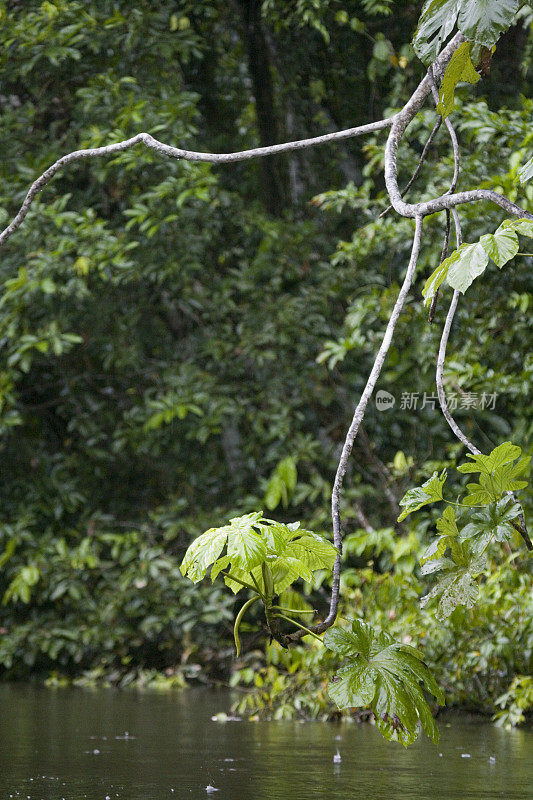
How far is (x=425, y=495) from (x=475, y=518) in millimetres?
105

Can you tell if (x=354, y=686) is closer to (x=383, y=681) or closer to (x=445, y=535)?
(x=383, y=681)

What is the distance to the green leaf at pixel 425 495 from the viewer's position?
188 centimetres

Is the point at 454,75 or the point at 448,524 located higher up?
the point at 454,75

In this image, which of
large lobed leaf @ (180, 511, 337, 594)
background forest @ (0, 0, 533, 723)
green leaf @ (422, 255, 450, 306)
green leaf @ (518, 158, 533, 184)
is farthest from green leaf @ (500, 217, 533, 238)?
background forest @ (0, 0, 533, 723)

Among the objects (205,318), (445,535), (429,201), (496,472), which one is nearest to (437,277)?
(429,201)

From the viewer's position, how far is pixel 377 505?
6379 mm

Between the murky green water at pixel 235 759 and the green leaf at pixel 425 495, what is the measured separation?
4.03 feet

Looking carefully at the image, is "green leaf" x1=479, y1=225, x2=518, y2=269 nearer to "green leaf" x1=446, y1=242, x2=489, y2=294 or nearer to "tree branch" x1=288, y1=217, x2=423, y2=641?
"green leaf" x1=446, y1=242, x2=489, y2=294

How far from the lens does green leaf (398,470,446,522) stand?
6.18 feet

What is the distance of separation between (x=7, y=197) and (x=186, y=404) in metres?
1.63

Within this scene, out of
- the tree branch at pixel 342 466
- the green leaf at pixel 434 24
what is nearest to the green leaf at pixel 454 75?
the green leaf at pixel 434 24

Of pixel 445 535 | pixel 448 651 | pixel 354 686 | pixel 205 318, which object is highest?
pixel 205 318

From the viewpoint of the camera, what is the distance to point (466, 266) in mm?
1725

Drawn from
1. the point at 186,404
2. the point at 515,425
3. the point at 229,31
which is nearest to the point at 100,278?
the point at 186,404
